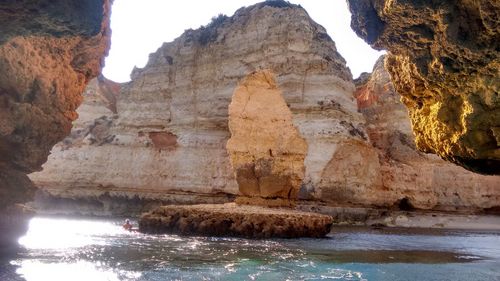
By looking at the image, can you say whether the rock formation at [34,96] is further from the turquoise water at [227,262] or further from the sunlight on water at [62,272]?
the sunlight on water at [62,272]

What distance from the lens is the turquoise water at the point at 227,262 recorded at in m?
8.70

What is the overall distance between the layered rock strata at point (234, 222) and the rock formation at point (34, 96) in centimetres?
775

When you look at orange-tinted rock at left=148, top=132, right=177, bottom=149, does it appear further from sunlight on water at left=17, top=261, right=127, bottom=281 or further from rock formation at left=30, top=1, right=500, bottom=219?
sunlight on water at left=17, top=261, right=127, bottom=281

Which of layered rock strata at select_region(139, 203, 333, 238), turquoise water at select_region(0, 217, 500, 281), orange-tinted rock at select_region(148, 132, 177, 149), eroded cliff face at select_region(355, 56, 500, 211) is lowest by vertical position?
turquoise water at select_region(0, 217, 500, 281)

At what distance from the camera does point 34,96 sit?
32.6 ft

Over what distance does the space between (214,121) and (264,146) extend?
556 inches

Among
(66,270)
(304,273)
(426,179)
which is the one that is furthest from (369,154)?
(66,270)

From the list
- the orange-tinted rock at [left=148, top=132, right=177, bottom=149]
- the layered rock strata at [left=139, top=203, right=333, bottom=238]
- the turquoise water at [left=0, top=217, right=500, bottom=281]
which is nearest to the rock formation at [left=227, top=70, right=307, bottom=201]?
the layered rock strata at [left=139, top=203, right=333, bottom=238]

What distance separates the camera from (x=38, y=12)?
227 inches

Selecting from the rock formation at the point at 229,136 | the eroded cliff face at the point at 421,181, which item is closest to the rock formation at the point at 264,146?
the rock formation at the point at 229,136

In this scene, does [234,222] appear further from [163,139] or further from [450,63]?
[163,139]

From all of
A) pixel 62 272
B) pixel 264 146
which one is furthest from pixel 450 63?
pixel 264 146

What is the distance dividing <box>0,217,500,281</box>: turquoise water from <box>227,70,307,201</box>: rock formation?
6.39 meters

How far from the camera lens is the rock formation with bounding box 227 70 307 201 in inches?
872
